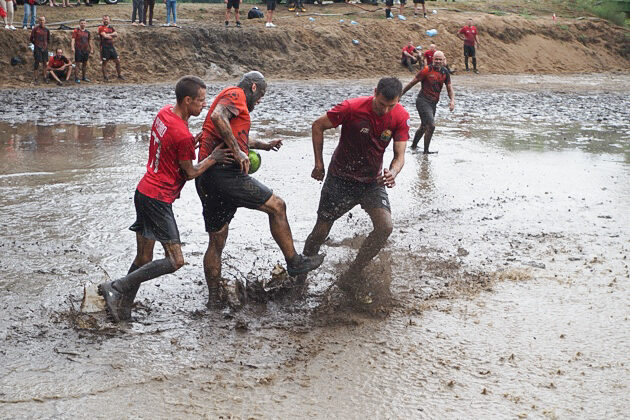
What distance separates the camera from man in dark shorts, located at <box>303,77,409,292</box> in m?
5.95

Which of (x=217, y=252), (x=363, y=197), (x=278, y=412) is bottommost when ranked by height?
(x=278, y=412)

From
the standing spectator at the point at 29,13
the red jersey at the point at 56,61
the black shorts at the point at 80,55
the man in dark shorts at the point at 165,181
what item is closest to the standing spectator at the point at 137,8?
the standing spectator at the point at 29,13

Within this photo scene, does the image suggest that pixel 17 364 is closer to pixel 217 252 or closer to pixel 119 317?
pixel 119 317

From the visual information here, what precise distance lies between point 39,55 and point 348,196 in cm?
1837

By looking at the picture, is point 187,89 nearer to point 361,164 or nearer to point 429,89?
point 361,164

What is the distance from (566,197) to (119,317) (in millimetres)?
6471

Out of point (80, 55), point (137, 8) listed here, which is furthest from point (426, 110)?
point (137, 8)

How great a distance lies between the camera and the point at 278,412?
430cm

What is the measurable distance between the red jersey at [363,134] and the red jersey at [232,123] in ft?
2.66

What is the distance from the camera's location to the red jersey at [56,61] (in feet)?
72.6

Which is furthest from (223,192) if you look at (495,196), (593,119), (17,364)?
(593,119)

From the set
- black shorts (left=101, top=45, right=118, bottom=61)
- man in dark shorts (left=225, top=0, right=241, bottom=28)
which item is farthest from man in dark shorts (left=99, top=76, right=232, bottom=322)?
man in dark shorts (left=225, top=0, right=241, bottom=28)

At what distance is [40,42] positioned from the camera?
70.0 ft

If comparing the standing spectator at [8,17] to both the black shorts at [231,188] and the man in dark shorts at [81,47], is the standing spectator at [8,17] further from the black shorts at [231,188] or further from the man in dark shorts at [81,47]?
the black shorts at [231,188]
